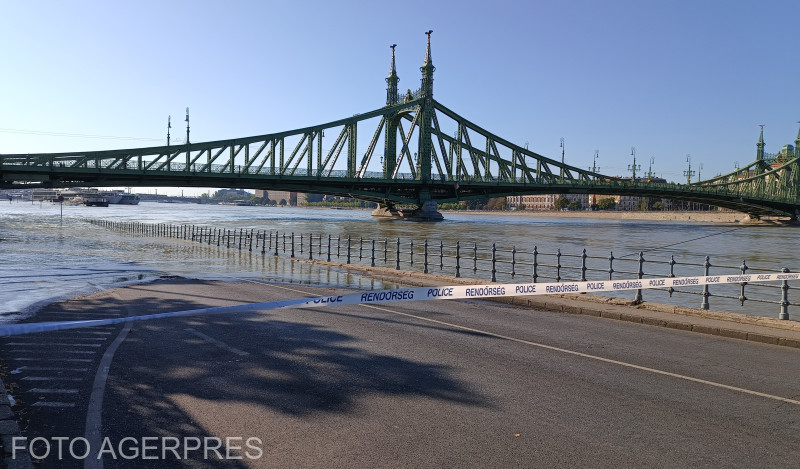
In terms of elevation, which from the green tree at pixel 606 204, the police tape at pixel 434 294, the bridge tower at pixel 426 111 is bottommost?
the police tape at pixel 434 294

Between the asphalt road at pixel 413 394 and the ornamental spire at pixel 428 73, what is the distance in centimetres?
10258

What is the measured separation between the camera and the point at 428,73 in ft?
360

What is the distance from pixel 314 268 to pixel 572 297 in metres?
12.3

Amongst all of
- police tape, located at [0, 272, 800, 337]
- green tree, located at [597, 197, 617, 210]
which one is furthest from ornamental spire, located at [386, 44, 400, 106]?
police tape, located at [0, 272, 800, 337]

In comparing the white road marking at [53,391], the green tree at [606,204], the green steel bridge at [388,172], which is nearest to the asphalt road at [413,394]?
the white road marking at [53,391]

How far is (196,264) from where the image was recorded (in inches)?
1001

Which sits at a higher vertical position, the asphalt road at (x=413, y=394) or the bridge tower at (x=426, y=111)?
the bridge tower at (x=426, y=111)

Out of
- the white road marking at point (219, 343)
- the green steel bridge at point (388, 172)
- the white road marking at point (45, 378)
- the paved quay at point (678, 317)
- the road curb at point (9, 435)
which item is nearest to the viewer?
the road curb at point (9, 435)

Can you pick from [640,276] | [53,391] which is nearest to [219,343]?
[53,391]

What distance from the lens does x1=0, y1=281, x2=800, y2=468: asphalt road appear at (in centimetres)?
491

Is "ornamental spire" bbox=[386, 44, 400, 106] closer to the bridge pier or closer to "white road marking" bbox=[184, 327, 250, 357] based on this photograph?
the bridge pier

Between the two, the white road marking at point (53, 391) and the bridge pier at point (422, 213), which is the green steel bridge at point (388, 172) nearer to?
the bridge pier at point (422, 213)

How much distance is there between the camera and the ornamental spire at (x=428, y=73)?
108812 millimetres

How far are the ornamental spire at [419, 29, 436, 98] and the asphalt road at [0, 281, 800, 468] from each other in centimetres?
10258
